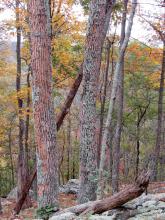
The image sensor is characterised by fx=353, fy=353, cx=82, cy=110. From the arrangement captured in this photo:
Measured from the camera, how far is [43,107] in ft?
21.2

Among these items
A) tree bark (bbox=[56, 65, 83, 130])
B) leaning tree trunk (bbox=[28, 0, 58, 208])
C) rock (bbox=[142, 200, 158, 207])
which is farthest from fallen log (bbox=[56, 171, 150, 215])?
tree bark (bbox=[56, 65, 83, 130])

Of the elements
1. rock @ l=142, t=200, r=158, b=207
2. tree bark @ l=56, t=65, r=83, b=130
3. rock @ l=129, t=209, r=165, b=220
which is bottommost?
rock @ l=142, t=200, r=158, b=207

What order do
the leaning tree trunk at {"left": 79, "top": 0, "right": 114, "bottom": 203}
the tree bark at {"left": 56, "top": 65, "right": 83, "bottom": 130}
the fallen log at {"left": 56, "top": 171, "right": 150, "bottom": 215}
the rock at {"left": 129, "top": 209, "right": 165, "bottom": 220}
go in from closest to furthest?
the rock at {"left": 129, "top": 209, "right": 165, "bottom": 220}
the fallen log at {"left": 56, "top": 171, "right": 150, "bottom": 215}
the leaning tree trunk at {"left": 79, "top": 0, "right": 114, "bottom": 203}
the tree bark at {"left": 56, "top": 65, "right": 83, "bottom": 130}

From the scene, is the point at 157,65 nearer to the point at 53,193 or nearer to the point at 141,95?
the point at 141,95

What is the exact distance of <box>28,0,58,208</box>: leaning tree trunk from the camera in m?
6.40

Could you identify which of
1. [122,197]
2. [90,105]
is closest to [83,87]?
[90,105]

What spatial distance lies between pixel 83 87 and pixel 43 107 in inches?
41.7

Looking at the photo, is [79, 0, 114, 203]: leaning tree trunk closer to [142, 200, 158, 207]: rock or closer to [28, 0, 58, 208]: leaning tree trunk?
[28, 0, 58, 208]: leaning tree trunk

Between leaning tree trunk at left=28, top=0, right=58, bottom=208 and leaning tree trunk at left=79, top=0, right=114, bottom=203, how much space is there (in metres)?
0.73

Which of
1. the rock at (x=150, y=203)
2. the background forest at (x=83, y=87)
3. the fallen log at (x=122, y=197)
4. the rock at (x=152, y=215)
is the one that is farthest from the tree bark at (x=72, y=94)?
the rock at (x=152, y=215)

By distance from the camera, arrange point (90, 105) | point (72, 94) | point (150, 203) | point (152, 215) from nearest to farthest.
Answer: point (152, 215) < point (150, 203) < point (90, 105) < point (72, 94)

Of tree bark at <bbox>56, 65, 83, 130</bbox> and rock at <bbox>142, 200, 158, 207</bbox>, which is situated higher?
tree bark at <bbox>56, 65, 83, 130</bbox>

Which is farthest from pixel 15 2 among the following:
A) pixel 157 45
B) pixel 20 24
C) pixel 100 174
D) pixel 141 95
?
pixel 141 95

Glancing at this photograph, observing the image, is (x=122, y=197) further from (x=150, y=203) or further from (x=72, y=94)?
(x=72, y=94)
